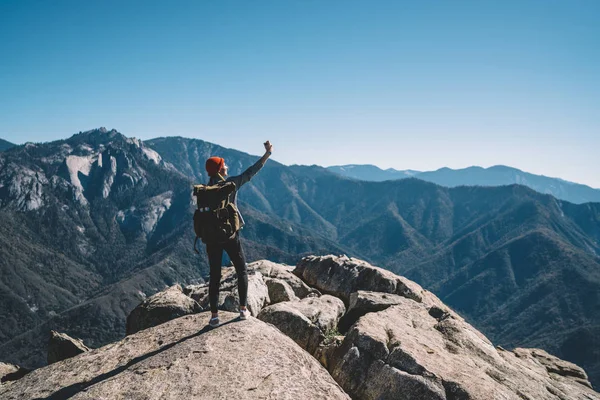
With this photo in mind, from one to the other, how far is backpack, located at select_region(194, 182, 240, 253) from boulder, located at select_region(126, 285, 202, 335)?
668 centimetres

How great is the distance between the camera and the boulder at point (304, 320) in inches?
593

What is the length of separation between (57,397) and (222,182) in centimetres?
806

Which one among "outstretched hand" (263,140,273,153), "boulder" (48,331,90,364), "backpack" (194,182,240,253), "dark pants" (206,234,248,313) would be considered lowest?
"boulder" (48,331,90,364)

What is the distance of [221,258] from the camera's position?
12.5 metres

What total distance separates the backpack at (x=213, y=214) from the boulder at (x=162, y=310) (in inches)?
263

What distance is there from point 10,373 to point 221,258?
11.4 m

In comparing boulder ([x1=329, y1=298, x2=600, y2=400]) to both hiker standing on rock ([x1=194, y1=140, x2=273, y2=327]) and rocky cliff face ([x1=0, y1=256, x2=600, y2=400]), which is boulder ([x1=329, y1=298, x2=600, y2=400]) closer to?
rocky cliff face ([x1=0, y1=256, x2=600, y2=400])

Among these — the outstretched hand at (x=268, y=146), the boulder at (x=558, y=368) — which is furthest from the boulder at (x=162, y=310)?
the boulder at (x=558, y=368)

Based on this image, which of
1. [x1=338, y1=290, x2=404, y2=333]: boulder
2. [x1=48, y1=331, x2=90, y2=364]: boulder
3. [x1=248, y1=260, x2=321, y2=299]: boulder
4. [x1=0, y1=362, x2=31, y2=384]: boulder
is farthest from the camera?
[x1=248, y1=260, x2=321, y2=299]: boulder

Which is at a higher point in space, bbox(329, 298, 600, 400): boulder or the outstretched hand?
the outstretched hand

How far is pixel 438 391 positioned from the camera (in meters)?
11.1

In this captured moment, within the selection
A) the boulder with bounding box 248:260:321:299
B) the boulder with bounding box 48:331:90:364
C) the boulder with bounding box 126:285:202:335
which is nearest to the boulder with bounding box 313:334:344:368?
the boulder with bounding box 126:285:202:335

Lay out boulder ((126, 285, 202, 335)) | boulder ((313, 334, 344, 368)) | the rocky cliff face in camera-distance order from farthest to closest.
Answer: boulder ((126, 285, 202, 335)), boulder ((313, 334, 344, 368)), the rocky cliff face

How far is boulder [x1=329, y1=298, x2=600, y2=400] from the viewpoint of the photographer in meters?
11.4
